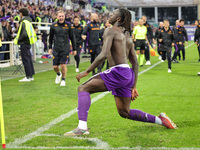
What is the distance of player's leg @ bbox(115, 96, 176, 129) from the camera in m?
4.80

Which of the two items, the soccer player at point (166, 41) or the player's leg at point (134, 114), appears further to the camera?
the soccer player at point (166, 41)

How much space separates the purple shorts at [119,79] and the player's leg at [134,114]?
0.08 m

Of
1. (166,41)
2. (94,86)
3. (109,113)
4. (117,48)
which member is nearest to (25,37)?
(166,41)

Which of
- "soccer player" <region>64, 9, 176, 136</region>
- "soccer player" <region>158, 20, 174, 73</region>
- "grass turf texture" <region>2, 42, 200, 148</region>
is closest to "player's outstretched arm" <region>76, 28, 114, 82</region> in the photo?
"soccer player" <region>64, 9, 176, 136</region>

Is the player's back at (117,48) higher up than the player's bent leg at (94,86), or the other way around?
the player's back at (117,48)

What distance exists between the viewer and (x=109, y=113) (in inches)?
254

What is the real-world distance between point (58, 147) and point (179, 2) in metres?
71.7

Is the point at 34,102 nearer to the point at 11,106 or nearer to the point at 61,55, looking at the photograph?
the point at 11,106

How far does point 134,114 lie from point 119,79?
57cm

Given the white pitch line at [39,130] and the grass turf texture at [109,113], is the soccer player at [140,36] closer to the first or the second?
the grass turf texture at [109,113]

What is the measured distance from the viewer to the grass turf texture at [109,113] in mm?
4691

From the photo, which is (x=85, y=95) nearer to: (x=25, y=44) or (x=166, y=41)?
(x=25, y=44)

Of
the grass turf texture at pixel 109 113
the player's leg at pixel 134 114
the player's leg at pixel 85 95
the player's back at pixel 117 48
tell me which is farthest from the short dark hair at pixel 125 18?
the grass turf texture at pixel 109 113

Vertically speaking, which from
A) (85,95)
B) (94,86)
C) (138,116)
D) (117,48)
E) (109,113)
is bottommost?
(109,113)
